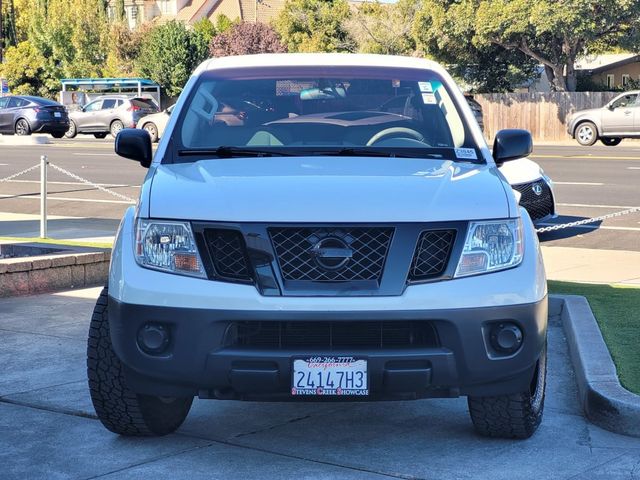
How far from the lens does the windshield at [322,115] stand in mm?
5797

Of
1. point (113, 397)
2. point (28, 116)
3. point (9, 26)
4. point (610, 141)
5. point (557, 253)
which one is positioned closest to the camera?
point (113, 397)

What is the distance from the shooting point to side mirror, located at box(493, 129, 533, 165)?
598 cm

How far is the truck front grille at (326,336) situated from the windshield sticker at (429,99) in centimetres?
191

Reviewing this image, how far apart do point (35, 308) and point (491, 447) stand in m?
4.73

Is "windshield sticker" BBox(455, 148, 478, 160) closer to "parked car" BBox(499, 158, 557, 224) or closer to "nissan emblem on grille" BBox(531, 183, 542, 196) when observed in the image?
"parked car" BBox(499, 158, 557, 224)

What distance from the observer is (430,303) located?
4.55 m

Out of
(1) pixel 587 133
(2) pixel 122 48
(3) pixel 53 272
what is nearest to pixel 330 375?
(3) pixel 53 272

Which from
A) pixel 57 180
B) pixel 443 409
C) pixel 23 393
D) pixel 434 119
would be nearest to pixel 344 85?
pixel 434 119

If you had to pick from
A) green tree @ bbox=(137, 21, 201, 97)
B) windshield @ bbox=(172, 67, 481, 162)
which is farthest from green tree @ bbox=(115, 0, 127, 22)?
windshield @ bbox=(172, 67, 481, 162)

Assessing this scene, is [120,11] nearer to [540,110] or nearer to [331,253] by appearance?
[540,110]

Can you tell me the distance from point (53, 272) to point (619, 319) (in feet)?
15.1

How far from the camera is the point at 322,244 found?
183 inches

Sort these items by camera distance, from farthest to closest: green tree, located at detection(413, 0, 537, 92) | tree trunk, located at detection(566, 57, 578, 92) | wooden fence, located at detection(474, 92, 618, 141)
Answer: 1. tree trunk, located at detection(566, 57, 578, 92)
2. wooden fence, located at detection(474, 92, 618, 141)
3. green tree, located at detection(413, 0, 537, 92)

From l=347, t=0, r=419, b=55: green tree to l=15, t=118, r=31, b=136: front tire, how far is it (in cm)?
1844
